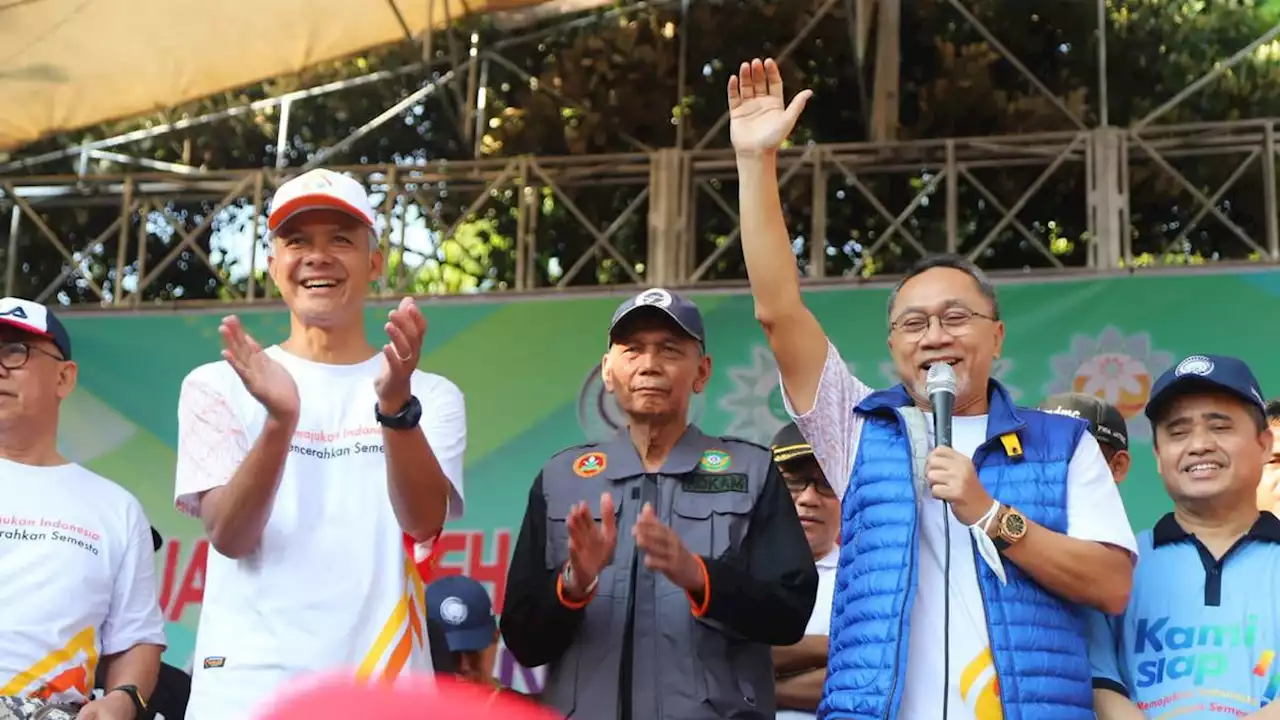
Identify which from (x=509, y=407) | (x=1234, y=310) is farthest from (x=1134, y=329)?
(x=509, y=407)

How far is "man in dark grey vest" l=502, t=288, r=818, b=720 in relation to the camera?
2.73 metres

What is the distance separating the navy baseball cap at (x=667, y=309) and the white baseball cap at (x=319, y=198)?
49 centimetres

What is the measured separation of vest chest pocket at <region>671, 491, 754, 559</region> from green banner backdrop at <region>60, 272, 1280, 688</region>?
2700 millimetres

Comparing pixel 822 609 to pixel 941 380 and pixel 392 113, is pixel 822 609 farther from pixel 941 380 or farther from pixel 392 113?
pixel 392 113

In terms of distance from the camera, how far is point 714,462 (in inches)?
117

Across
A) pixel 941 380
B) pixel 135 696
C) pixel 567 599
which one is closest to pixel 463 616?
pixel 135 696

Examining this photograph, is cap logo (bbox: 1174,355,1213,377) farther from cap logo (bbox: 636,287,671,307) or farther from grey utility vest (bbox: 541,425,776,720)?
cap logo (bbox: 636,287,671,307)

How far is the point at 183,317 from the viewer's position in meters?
6.65

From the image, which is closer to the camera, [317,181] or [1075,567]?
[1075,567]

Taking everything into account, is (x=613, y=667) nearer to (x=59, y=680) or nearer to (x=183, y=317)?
(x=59, y=680)

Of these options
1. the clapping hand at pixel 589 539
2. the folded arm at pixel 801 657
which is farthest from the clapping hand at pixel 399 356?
the folded arm at pixel 801 657

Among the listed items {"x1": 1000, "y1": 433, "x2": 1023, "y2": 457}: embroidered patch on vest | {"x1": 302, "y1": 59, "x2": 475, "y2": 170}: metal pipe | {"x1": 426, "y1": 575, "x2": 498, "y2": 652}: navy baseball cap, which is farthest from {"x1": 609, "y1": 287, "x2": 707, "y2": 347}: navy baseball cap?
{"x1": 302, "y1": 59, "x2": 475, "y2": 170}: metal pipe

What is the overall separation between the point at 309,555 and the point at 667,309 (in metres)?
0.80

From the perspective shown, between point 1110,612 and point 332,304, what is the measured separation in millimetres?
1399
